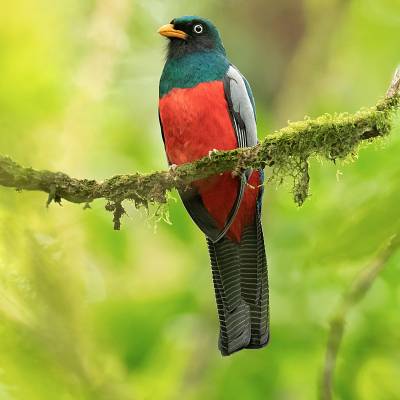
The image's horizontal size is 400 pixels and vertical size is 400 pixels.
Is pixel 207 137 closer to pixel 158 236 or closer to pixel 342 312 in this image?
pixel 158 236

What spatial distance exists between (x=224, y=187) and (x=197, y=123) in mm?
357

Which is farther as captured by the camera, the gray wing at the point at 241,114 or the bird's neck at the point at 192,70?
the bird's neck at the point at 192,70

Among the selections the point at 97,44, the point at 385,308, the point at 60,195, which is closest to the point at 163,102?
the point at 97,44

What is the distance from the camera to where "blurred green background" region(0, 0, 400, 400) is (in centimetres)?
179

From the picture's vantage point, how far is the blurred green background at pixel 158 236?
70.7 inches

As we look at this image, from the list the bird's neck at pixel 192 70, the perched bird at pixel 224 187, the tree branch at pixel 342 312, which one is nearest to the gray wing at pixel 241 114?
the perched bird at pixel 224 187

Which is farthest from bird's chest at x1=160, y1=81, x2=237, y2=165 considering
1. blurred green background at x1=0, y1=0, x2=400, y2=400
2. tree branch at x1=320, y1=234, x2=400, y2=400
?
tree branch at x1=320, y1=234, x2=400, y2=400

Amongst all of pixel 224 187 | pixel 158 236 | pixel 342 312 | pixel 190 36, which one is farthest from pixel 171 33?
pixel 342 312

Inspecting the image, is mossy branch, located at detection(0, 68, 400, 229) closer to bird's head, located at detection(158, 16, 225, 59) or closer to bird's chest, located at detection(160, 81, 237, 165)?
bird's chest, located at detection(160, 81, 237, 165)

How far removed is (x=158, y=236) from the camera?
15.9 ft

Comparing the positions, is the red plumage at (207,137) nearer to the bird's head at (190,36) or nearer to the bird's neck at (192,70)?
the bird's neck at (192,70)

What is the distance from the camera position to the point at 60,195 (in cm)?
276

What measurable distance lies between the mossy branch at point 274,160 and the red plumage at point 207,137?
24.4 inches

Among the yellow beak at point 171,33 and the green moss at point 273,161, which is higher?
the yellow beak at point 171,33
